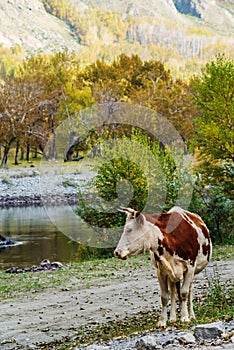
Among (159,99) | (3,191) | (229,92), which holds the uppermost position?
(229,92)

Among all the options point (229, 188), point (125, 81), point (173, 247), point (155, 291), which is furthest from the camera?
point (125, 81)

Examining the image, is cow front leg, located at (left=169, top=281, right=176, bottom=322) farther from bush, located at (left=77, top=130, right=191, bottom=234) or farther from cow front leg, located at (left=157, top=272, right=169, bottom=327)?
bush, located at (left=77, top=130, right=191, bottom=234)

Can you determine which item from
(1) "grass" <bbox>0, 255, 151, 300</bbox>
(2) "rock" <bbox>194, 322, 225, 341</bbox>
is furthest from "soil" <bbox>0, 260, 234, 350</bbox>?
(2) "rock" <bbox>194, 322, 225, 341</bbox>

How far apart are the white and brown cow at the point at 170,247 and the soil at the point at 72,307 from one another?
1.91 meters

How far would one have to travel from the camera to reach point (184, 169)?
2947 cm

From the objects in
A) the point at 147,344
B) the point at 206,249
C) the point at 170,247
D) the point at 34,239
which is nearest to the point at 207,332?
the point at 147,344

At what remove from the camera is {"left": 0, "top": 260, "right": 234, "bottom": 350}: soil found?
10.8 metres

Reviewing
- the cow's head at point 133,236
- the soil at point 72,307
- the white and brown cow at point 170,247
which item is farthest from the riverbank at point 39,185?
the cow's head at point 133,236

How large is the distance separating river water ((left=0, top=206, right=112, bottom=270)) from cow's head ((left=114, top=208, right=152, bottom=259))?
1625 centimetres

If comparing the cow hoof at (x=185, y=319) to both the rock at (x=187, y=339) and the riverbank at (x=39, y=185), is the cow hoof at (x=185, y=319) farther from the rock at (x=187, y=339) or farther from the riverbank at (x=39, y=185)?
the riverbank at (x=39, y=185)

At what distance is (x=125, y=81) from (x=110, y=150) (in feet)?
242

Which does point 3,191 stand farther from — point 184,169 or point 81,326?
point 81,326

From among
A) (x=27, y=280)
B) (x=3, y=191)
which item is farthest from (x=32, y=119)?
(x=27, y=280)

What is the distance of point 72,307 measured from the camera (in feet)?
42.8
